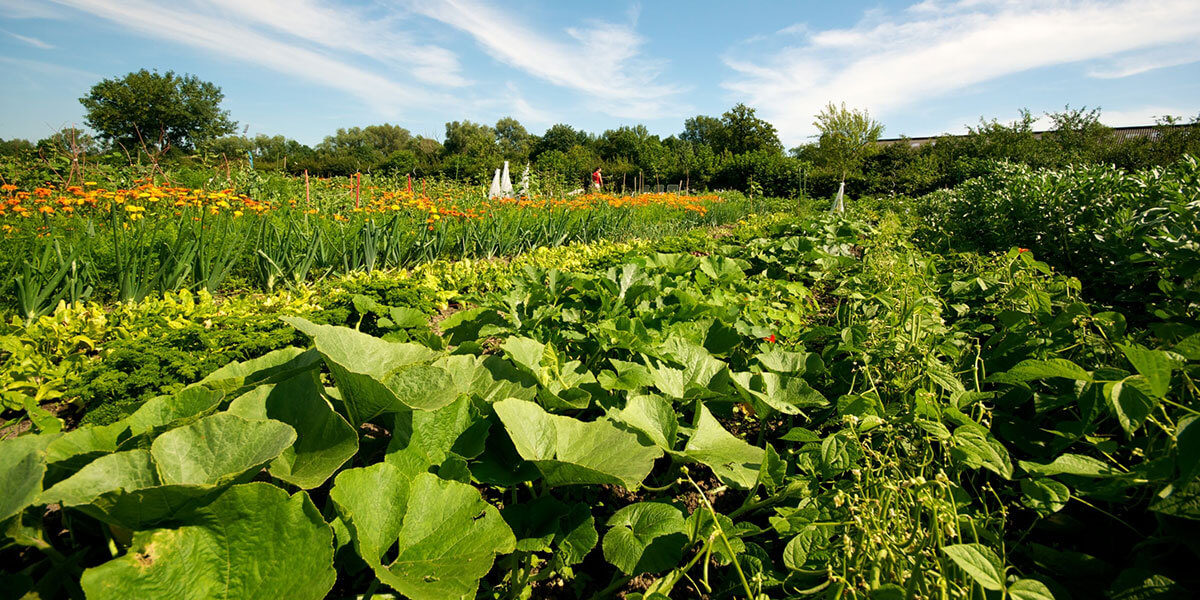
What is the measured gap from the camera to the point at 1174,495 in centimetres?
87

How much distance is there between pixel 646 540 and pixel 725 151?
3429cm

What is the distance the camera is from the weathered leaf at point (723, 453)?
1207 mm

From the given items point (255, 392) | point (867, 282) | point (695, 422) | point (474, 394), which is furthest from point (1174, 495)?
point (867, 282)

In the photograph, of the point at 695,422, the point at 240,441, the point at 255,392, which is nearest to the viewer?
the point at 240,441

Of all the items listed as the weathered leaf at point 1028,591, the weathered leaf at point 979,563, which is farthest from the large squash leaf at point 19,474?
the weathered leaf at point 1028,591

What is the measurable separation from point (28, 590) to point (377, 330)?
209cm

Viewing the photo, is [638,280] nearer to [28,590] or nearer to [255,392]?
[255,392]

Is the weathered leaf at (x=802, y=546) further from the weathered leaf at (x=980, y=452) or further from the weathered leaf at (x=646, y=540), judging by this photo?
the weathered leaf at (x=980, y=452)

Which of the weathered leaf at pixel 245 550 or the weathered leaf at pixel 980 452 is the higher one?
the weathered leaf at pixel 245 550

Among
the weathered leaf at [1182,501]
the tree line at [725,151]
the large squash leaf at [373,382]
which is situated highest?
the tree line at [725,151]

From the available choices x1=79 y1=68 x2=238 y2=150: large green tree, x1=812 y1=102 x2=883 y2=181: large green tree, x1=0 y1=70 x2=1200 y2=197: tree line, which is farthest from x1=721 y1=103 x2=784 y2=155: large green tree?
x1=79 y1=68 x2=238 y2=150: large green tree

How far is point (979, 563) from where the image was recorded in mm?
848

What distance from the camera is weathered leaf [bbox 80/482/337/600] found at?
2.24ft

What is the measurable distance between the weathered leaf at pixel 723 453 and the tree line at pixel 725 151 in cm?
758
